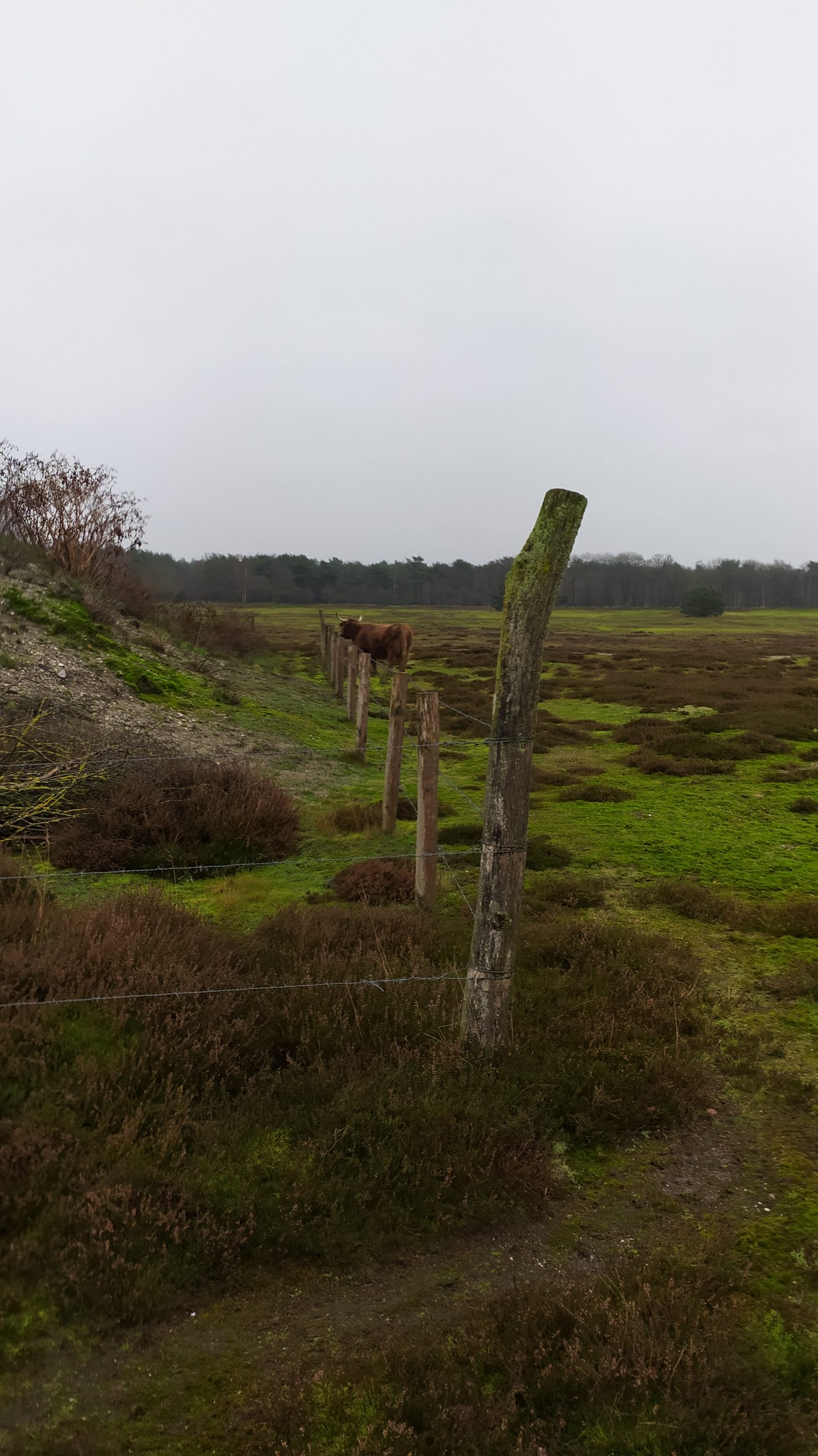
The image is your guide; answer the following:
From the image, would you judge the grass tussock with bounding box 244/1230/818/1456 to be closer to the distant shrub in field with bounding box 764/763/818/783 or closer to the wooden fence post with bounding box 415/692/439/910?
the wooden fence post with bounding box 415/692/439/910

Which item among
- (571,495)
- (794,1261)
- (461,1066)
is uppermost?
(571,495)

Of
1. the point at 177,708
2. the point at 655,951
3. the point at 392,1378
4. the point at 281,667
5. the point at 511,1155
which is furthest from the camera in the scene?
the point at 281,667

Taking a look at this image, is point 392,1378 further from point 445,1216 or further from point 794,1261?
point 794,1261

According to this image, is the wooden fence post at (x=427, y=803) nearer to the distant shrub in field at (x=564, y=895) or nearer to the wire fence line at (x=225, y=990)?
the distant shrub in field at (x=564, y=895)

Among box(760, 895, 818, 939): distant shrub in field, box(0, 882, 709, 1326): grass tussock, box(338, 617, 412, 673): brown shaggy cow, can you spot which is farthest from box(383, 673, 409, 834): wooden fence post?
box(338, 617, 412, 673): brown shaggy cow

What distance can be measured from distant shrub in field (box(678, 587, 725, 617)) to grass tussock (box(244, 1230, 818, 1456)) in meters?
92.2

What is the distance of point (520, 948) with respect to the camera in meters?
6.06

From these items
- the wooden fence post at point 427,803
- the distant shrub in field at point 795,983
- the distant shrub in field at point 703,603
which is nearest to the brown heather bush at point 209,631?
the wooden fence post at point 427,803

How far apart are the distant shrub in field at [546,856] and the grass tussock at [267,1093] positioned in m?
2.92

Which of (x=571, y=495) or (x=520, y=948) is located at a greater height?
(x=571, y=495)

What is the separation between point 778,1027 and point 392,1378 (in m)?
3.67

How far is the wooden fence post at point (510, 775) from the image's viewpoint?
442cm

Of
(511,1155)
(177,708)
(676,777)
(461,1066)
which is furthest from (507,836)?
(177,708)

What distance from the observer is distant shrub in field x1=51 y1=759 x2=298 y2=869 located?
27.2 feet
